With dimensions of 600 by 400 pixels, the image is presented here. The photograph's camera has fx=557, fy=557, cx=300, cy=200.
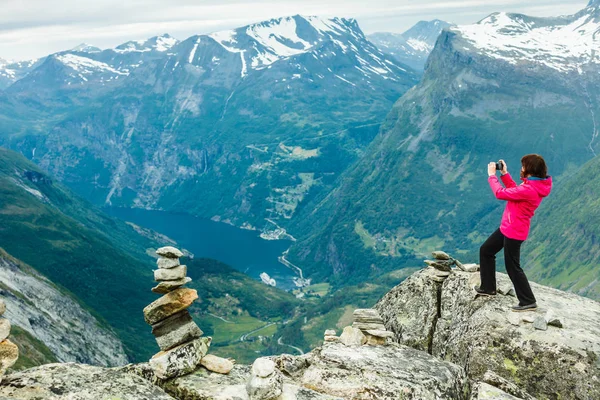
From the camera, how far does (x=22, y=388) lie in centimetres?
1750

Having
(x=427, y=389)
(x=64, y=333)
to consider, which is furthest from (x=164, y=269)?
(x=64, y=333)

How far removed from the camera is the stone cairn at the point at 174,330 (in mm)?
20672

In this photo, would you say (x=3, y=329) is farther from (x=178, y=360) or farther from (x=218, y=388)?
(x=218, y=388)

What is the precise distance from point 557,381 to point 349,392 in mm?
8624

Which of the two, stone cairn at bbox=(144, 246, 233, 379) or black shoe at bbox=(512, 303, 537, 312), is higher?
stone cairn at bbox=(144, 246, 233, 379)

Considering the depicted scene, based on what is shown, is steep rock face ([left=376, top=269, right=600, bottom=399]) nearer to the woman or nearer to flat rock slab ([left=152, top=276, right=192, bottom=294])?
the woman

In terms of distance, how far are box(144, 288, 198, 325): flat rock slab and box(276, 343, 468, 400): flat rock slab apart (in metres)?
4.50

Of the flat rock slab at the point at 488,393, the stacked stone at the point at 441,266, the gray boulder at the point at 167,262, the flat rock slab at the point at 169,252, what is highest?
the flat rock slab at the point at 169,252

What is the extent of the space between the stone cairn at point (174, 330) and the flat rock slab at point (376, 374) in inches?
127

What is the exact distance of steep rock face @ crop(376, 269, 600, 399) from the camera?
21750 mm

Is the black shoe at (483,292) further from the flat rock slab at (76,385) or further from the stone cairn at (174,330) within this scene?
the flat rock slab at (76,385)

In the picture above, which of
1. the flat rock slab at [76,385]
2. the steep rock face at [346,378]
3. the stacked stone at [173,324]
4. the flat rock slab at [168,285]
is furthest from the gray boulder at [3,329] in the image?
the flat rock slab at [168,285]

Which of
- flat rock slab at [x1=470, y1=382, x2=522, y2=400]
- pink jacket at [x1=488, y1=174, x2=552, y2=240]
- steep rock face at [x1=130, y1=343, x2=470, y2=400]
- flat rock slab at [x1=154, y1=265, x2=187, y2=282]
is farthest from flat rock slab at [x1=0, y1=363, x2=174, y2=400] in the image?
pink jacket at [x1=488, y1=174, x2=552, y2=240]

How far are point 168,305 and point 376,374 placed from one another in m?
8.54
